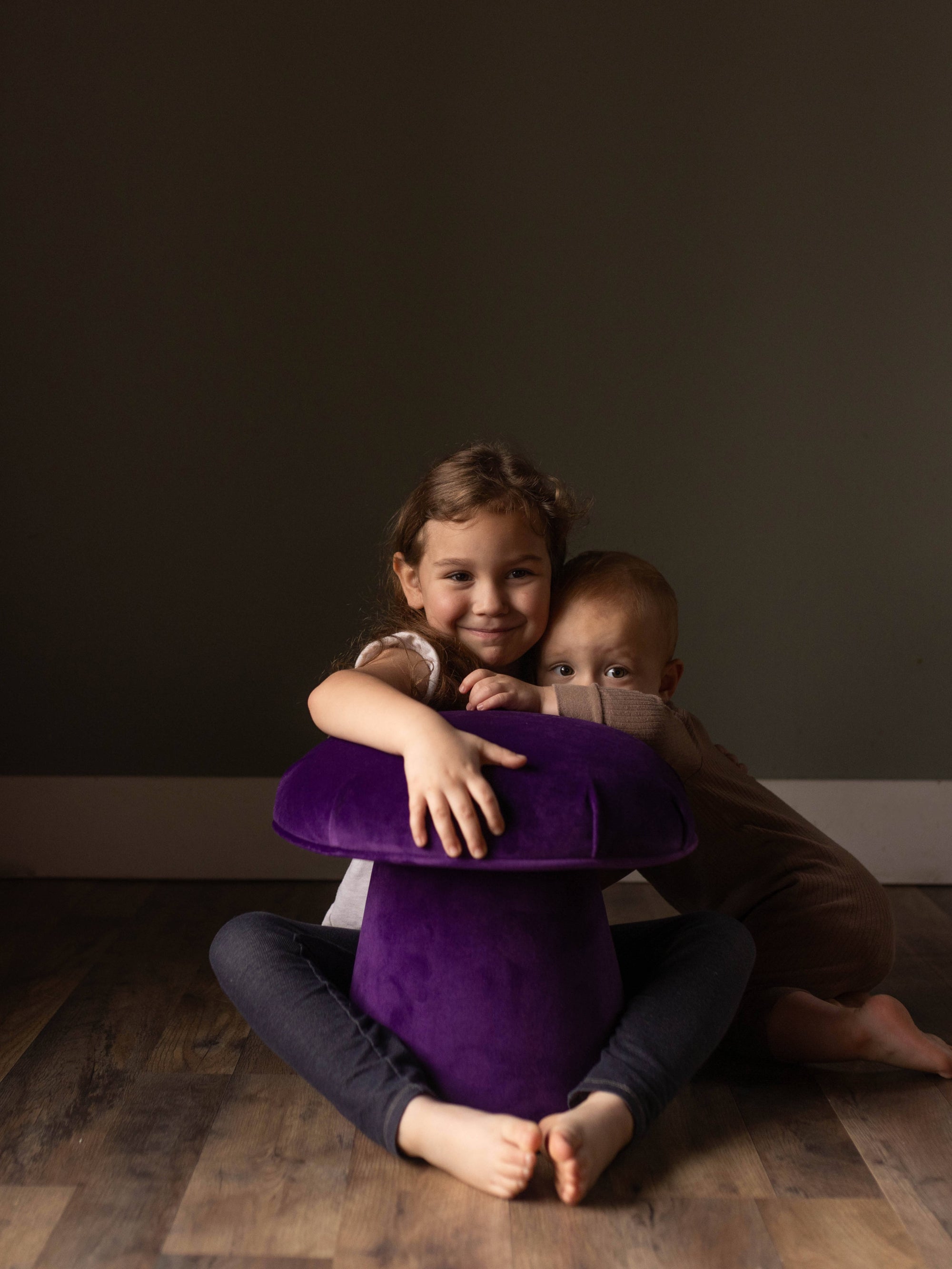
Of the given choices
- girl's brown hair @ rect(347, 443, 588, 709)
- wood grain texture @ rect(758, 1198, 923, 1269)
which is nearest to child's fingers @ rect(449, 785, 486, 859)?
girl's brown hair @ rect(347, 443, 588, 709)

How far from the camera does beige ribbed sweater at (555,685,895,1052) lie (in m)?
1.27

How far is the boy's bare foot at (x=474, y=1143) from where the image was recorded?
911 millimetres

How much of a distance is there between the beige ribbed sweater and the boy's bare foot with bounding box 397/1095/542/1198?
0.42m

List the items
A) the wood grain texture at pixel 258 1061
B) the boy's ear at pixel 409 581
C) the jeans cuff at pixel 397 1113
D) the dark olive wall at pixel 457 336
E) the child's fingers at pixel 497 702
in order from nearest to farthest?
the jeans cuff at pixel 397 1113
the child's fingers at pixel 497 702
the wood grain texture at pixel 258 1061
the boy's ear at pixel 409 581
the dark olive wall at pixel 457 336

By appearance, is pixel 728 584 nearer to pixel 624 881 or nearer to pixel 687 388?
pixel 687 388

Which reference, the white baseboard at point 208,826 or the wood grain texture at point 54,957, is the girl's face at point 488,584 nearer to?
the wood grain texture at point 54,957

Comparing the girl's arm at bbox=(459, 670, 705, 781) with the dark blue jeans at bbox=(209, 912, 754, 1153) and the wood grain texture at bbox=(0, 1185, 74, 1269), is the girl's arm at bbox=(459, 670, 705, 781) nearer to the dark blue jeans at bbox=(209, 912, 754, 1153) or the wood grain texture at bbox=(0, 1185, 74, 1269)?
the dark blue jeans at bbox=(209, 912, 754, 1153)

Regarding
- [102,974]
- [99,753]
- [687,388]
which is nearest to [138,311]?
[99,753]

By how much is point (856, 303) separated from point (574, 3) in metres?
0.70

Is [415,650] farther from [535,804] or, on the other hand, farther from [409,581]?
[535,804]

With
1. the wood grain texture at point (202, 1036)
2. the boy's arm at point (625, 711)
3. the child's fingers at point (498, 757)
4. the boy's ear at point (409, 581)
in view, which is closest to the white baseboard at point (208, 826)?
the wood grain texture at point (202, 1036)

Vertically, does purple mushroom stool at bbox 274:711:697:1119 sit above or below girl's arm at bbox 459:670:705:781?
below

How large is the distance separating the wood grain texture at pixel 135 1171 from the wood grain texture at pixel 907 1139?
25.2 inches

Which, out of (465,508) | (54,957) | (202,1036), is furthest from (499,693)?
(54,957)
